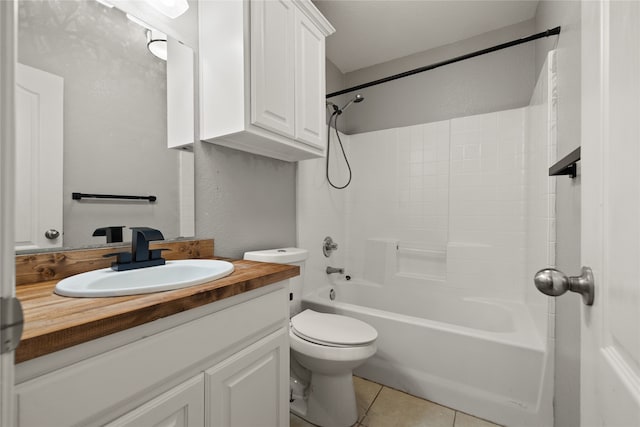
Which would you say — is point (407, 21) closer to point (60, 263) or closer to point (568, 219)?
point (568, 219)

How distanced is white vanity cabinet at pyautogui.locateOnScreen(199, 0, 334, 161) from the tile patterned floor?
1474 millimetres

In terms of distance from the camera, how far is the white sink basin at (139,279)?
66 centimetres

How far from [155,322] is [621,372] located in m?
0.82

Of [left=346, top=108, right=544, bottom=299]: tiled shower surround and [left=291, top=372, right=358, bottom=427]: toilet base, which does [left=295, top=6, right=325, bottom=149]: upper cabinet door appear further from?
[left=291, top=372, right=358, bottom=427]: toilet base

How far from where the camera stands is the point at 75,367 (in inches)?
19.3

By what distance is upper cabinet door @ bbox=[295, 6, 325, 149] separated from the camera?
4.76 feet

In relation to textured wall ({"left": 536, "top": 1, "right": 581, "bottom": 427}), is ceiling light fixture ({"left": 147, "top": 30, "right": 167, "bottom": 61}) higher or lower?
higher

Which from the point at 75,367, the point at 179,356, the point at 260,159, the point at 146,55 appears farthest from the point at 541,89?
the point at 75,367

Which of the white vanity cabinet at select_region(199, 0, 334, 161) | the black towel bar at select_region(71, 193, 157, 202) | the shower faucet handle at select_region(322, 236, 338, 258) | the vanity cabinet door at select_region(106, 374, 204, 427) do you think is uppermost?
the white vanity cabinet at select_region(199, 0, 334, 161)

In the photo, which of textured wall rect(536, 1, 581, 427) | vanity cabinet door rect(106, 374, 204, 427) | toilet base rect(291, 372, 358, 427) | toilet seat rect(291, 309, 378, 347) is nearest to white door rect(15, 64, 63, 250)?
vanity cabinet door rect(106, 374, 204, 427)

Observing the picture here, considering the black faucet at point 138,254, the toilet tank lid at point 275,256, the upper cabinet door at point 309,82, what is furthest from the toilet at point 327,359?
the upper cabinet door at point 309,82

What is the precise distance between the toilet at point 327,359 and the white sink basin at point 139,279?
0.44 metres

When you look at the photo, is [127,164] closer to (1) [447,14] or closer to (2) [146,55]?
(2) [146,55]

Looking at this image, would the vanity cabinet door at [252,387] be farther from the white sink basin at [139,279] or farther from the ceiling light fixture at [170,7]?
the ceiling light fixture at [170,7]
